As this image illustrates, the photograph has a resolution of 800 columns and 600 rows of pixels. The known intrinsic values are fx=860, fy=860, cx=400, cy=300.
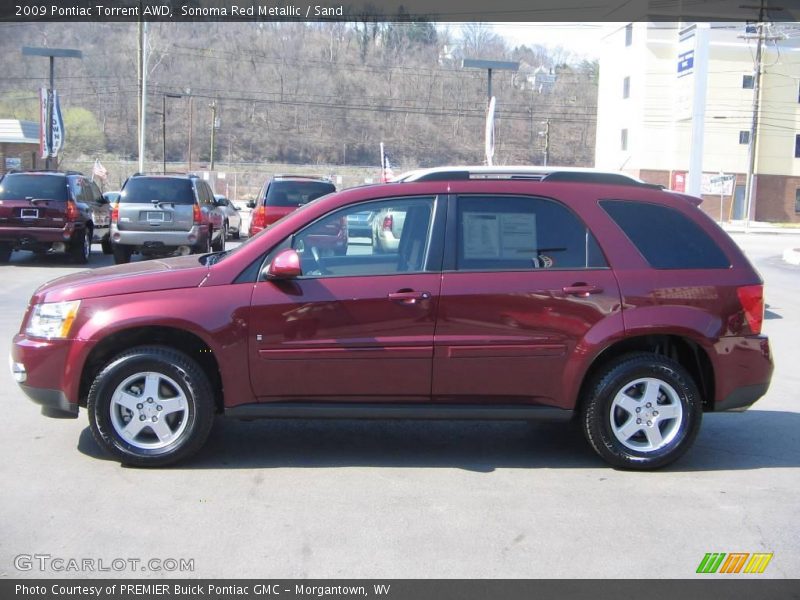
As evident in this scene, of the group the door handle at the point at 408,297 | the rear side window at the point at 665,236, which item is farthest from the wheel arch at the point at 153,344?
the rear side window at the point at 665,236

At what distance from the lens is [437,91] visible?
89.7 metres

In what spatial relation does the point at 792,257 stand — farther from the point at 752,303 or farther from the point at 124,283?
the point at 124,283

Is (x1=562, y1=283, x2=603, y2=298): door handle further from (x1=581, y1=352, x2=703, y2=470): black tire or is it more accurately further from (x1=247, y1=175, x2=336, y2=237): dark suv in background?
(x1=247, y1=175, x2=336, y2=237): dark suv in background

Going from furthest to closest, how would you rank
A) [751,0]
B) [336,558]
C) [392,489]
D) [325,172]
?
[325,172] → [751,0] → [392,489] → [336,558]

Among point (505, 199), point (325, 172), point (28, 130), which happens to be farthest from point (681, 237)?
point (325, 172)

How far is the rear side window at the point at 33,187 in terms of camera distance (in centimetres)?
1645

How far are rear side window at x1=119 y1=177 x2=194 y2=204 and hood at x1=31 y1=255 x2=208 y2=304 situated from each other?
11.3 metres

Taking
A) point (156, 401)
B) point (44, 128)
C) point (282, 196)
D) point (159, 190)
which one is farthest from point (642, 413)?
point (44, 128)

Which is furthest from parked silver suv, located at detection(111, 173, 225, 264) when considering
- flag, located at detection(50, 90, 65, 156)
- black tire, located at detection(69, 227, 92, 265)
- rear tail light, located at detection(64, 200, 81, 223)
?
flag, located at detection(50, 90, 65, 156)

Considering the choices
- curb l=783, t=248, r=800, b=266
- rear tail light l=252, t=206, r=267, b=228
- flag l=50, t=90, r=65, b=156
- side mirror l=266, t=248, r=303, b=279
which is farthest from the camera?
flag l=50, t=90, r=65, b=156

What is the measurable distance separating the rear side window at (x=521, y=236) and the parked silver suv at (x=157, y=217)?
11.8 m

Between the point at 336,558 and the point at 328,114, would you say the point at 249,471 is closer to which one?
the point at 336,558

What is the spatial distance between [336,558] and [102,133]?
296ft

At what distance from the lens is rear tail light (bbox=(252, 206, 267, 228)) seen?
1639cm
